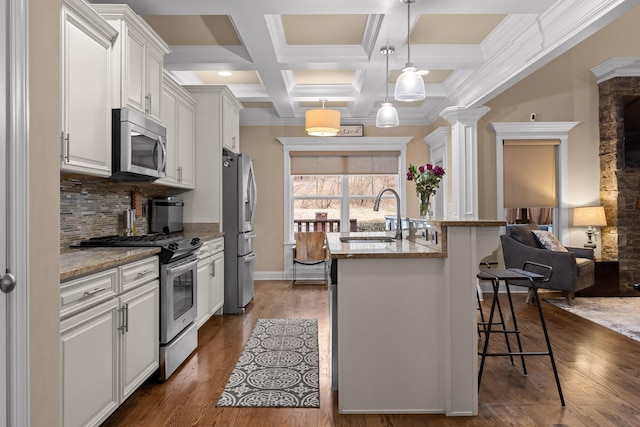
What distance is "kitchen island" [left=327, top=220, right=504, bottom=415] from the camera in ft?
7.80

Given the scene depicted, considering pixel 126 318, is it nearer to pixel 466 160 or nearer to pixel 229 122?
pixel 229 122

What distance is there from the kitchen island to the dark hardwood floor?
0.25 feet

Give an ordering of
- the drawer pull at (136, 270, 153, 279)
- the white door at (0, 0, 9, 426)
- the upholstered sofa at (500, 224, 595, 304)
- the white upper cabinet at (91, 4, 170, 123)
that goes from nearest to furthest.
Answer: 1. the white door at (0, 0, 9, 426)
2. the drawer pull at (136, 270, 153, 279)
3. the white upper cabinet at (91, 4, 170, 123)
4. the upholstered sofa at (500, 224, 595, 304)

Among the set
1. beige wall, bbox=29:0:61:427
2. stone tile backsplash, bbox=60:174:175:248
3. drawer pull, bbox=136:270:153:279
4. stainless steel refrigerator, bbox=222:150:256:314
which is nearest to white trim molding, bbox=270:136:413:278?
stainless steel refrigerator, bbox=222:150:256:314

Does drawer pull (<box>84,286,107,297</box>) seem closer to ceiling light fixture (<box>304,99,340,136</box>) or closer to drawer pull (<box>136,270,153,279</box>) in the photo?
drawer pull (<box>136,270,153,279</box>)

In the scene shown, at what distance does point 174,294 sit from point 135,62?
161cm

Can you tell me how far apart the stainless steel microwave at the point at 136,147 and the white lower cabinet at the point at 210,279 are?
0.95 metres

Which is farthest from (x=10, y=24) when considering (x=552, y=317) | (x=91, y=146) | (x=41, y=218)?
(x=552, y=317)

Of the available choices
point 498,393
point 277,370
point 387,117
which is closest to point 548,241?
point 387,117

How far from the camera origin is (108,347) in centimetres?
216

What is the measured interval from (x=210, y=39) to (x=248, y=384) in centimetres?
300

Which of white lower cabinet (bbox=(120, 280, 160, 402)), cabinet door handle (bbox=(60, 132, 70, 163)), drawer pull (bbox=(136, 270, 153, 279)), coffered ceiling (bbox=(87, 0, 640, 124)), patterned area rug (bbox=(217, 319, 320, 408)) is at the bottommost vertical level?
patterned area rug (bbox=(217, 319, 320, 408))

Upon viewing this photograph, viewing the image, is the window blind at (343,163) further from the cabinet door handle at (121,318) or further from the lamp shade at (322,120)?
the cabinet door handle at (121,318)

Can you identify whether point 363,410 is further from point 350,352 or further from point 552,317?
point 552,317
